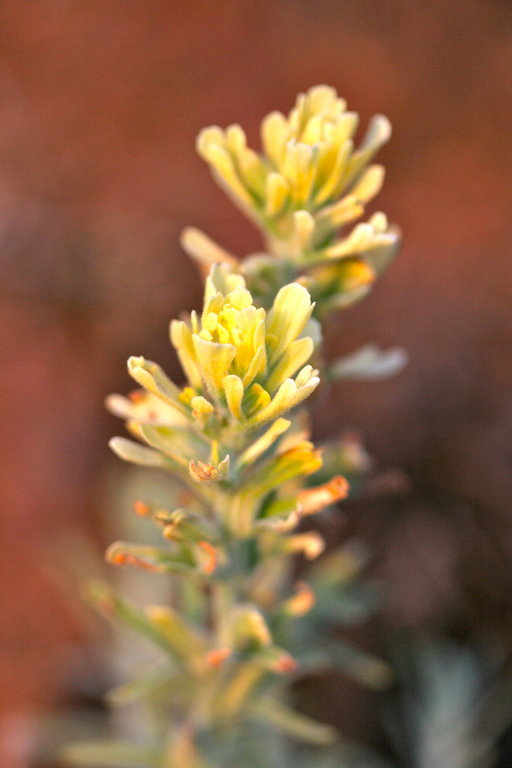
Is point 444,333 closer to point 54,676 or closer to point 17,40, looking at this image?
point 54,676

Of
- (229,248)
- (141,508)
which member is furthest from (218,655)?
(229,248)

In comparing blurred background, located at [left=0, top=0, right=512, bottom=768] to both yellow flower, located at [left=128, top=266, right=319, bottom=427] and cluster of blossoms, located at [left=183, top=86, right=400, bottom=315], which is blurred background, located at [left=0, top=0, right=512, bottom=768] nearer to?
cluster of blossoms, located at [left=183, top=86, right=400, bottom=315]

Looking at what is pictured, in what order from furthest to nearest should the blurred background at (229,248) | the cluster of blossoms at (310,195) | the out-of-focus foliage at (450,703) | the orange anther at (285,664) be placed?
1. the blurred background at (229,248)
2. the out-of-focus foliage at (450,703)
3. the orange anther at (285,664)
4. the cluster of blossoms at (310,195)

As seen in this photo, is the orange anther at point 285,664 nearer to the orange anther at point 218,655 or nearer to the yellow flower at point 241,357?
the orange anther at point 218,655

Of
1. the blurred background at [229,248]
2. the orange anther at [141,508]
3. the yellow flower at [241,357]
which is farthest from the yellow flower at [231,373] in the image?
the blurred background at [229,248]

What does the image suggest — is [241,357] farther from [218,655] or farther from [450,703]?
[450,703]

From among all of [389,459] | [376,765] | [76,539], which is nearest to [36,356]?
[76,539]
